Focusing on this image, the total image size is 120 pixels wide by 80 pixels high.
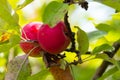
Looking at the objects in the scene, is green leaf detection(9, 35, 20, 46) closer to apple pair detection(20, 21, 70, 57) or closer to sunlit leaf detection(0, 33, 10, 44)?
apple pair detection(20, 21, 70, 57)

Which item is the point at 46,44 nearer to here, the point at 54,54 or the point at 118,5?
the point at 54,54

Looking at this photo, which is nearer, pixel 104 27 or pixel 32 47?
pixel 32 47

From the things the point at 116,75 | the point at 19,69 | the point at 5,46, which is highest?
the point at 5,46

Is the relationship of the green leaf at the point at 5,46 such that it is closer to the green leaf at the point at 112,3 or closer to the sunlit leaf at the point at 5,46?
the sunlit leaf at the point at 5,46

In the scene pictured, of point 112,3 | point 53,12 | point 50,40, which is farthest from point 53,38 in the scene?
point 112,3

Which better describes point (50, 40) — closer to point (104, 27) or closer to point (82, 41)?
point (82, 41)

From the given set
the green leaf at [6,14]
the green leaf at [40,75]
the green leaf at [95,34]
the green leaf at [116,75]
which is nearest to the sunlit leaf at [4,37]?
the green leaf at [6,14]

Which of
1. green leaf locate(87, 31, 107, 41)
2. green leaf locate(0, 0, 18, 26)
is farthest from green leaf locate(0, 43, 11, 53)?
green leaf locate(87, 31, 107, 41)
